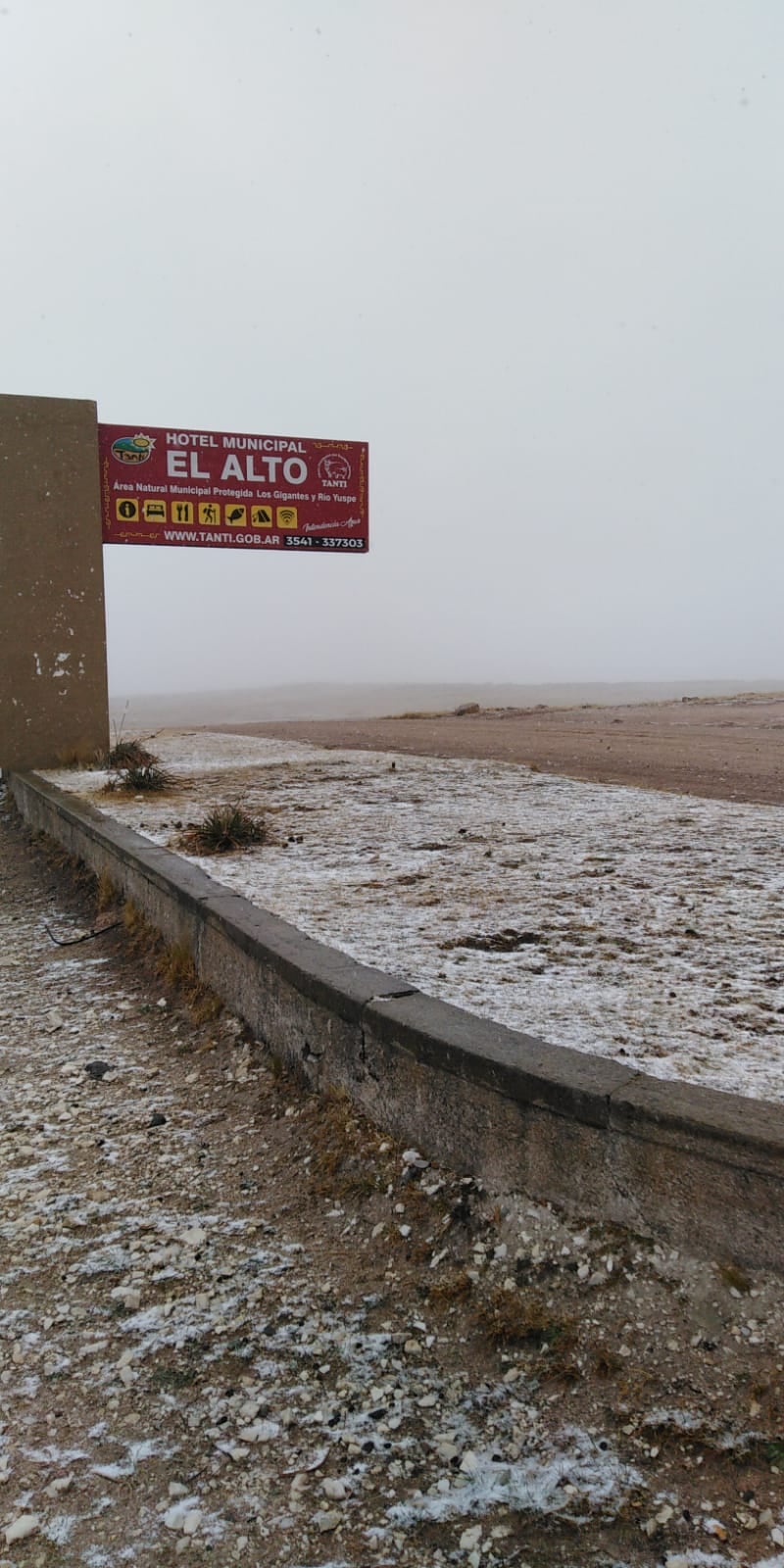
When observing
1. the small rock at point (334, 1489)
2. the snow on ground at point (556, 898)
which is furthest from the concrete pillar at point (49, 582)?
the small rock at point (334, 1489)

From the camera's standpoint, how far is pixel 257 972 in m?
3.24

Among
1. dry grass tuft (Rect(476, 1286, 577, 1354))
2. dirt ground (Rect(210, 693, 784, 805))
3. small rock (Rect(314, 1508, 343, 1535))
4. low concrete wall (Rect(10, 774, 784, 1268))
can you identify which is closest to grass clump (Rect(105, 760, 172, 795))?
dirt ground (Rect(210, 693, 784, 805))

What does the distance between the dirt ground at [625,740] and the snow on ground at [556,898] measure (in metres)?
1.17

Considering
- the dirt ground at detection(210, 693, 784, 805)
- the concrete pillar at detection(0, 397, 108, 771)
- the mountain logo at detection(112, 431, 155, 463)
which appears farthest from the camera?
the mountain logo at detection(112, 431, 155, 463)

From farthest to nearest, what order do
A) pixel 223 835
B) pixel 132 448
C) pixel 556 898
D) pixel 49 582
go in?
pixel 132 448
pixel 49 582
pixel 223 835
pixel 556 898

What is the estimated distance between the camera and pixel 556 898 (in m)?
3.80

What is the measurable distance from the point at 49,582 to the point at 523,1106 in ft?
A: 27.4

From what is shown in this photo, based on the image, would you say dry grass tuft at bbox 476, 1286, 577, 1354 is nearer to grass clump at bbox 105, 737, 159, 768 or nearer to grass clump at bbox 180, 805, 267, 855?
grass clump at bbox 180, 805, 267, 855

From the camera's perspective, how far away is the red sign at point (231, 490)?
9.55 metres

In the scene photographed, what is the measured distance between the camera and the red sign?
9.55m

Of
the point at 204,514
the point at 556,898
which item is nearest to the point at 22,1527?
the point at 556,898

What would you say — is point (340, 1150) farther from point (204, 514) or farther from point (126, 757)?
point (204, 514)

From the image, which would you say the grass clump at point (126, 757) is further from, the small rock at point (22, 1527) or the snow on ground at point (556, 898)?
the small rock at point (22, 1527)

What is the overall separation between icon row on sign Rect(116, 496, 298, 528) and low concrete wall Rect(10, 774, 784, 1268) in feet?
24.1
